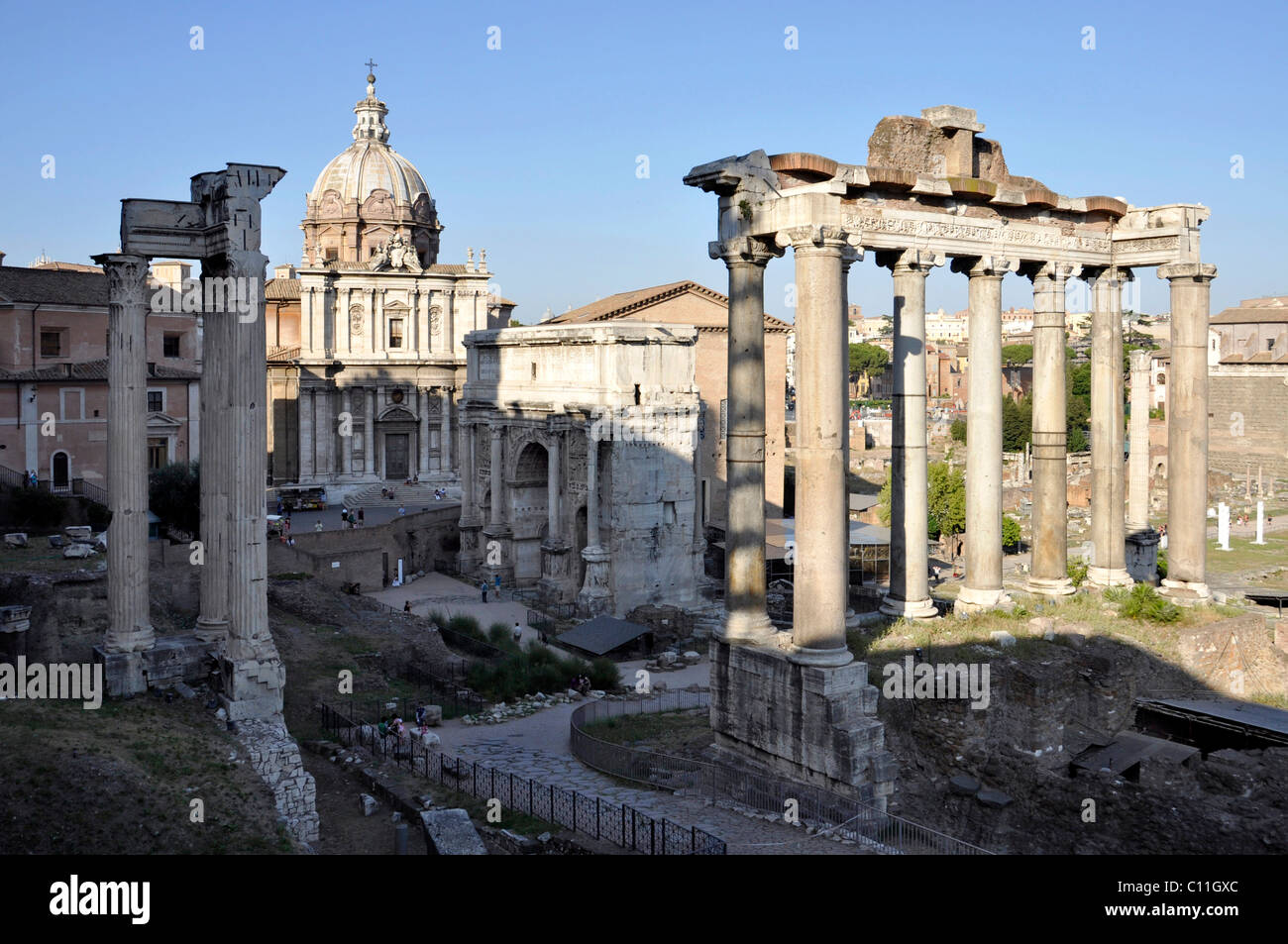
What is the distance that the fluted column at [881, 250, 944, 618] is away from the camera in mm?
16547

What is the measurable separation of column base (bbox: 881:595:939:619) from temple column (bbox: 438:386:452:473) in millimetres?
39252

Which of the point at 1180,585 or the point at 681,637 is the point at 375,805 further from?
the point at 681,637

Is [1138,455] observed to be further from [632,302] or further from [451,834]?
[632,302]

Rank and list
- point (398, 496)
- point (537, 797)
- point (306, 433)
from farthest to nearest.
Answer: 1. point (398, 496)
2. point (306, 433)
3. point (537, 797)

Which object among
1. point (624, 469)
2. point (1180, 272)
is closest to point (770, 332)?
point (624, 469)

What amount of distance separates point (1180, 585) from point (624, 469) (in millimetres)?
20073

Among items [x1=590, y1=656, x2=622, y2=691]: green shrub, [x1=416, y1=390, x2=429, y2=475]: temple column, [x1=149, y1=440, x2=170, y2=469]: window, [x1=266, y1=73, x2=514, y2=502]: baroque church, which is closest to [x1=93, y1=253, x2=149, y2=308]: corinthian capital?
[x1=590, y1=656, x2=622, y2=691]: green shrub

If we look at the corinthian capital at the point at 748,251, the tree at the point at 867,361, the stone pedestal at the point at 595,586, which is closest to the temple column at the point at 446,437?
the stone pedestal at the point at 595,586

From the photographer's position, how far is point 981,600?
57.3ft

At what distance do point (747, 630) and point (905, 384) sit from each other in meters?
4.34

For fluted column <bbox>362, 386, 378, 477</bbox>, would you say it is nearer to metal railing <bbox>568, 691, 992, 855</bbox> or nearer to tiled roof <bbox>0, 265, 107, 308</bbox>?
tiled roof <bbox>0, 265, 107, 308</bbox>

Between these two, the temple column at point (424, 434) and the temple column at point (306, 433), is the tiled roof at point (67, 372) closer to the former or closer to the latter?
the temple column at point (306, 433)

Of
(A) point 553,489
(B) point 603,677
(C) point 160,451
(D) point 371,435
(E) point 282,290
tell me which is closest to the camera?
(B) point 603,677

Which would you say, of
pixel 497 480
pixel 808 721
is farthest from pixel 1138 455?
pixel 497 480
